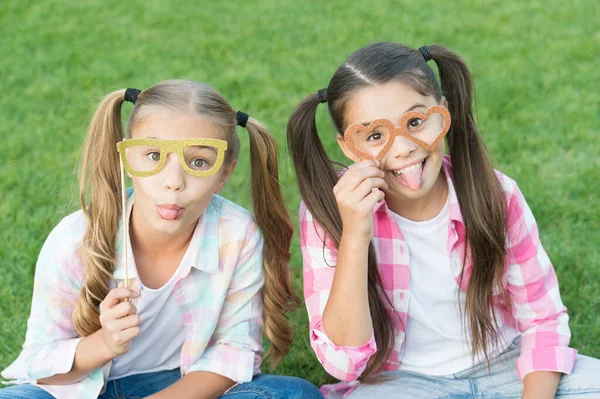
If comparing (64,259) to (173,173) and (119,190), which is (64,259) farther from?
(173,173)

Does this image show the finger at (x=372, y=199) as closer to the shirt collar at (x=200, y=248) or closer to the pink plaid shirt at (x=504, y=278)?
the pink plaid shirt at (x=504, y=278)

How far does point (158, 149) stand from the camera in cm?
254

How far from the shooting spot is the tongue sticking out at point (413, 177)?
2565mm

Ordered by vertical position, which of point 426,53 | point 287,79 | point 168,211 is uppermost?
point 287,79

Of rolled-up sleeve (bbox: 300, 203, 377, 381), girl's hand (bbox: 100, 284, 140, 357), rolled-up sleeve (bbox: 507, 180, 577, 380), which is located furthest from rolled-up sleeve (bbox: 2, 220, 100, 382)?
rolled-up sleeve (bbox: 507, 180, 577, 380)

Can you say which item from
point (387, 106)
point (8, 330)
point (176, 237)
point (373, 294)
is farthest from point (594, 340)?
point (8, 330)

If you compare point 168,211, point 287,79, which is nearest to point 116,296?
point 168,211

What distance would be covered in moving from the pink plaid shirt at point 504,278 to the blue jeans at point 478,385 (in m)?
→ 0.05

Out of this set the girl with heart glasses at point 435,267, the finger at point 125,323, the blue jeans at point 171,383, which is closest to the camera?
the finger at point 125,323

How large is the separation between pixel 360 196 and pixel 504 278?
670mm

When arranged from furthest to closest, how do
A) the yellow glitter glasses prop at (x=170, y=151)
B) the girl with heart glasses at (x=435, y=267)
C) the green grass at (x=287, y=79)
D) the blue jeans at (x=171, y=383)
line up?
the green grass at (x=287, y=79) < the blue jeans at (x=171, y=383) < the girl with heart glasses at (x=435, y=267) < the yellow glitter glasses prop at (x=170, y=151)

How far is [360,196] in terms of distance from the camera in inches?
96.6

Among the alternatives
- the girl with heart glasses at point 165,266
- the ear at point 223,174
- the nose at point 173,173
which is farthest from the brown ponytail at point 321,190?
the nose at point 173,173

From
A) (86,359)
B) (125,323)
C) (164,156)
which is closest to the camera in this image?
(125,323)
